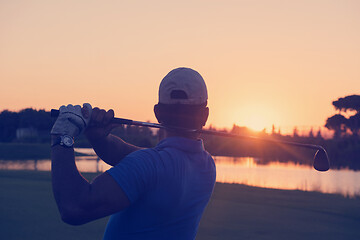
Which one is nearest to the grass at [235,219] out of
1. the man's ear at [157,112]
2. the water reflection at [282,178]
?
the man's ear at [157,112]

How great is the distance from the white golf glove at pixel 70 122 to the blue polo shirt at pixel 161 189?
267mm

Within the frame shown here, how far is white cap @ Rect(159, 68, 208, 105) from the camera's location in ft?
6.20

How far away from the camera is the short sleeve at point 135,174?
1607mm

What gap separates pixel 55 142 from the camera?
1.68m

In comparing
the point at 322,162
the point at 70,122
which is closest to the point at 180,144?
the point at 70,122

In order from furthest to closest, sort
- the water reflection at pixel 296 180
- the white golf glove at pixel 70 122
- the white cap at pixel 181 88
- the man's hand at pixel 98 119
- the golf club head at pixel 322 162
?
the water reflection at pixel 296 180 < the golf club head at pixel 322 162 < the man's hand at pixel 98 119 < the white cap at pixel 181 88 < the white golf glove at pixel 70 122

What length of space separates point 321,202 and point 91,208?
12215 mm

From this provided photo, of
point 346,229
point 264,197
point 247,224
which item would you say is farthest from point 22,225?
point 264,197

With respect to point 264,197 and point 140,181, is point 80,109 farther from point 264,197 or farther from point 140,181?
point 264,197

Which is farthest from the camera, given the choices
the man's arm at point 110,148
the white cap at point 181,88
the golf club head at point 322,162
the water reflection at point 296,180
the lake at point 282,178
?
the lake at point 282,178

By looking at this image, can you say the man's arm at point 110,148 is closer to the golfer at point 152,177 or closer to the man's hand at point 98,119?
the man's hand at point 98,119

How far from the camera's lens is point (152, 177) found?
1.68 m

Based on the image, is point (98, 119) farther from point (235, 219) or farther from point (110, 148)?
point (235, 219)

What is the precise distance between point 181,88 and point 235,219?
7.12 metres
